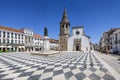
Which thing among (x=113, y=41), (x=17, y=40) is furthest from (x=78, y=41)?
(x=17, y=40)

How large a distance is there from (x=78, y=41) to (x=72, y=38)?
3.33 meters

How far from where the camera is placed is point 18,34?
137 feet

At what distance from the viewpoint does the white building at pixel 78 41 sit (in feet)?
143

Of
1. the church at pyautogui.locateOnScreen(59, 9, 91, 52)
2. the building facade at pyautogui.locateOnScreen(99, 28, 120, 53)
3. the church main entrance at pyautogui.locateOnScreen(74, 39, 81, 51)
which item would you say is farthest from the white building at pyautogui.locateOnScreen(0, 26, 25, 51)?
the building facade at pyautogui.locateOnScreen(99, 28, 120, 53)

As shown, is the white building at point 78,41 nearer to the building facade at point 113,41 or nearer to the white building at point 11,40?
the building facade at point 113,41

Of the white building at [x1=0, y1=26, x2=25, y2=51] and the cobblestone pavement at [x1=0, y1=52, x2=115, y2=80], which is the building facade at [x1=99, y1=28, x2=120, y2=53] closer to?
the cobblestone pavement at [x1=0, y1=52, x2=115, y2=80]

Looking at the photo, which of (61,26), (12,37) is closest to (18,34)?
(12,37)

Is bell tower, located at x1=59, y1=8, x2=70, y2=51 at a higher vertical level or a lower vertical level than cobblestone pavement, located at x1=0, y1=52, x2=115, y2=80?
higher

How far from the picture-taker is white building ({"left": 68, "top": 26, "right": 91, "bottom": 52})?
43.5m

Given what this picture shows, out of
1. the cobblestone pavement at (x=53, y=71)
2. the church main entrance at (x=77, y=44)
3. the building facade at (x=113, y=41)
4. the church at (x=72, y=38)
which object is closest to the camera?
the cobblestone pavement at (x=53, y=71)

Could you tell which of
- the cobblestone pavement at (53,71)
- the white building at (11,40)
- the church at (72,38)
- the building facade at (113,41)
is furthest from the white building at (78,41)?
the cobblestone pavement at (53,71)

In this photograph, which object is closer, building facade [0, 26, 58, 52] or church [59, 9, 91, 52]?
building facade [0, 26, 58, 52]

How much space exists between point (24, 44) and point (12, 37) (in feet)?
20.8

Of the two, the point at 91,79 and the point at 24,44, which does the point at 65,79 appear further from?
the point at 24,44
